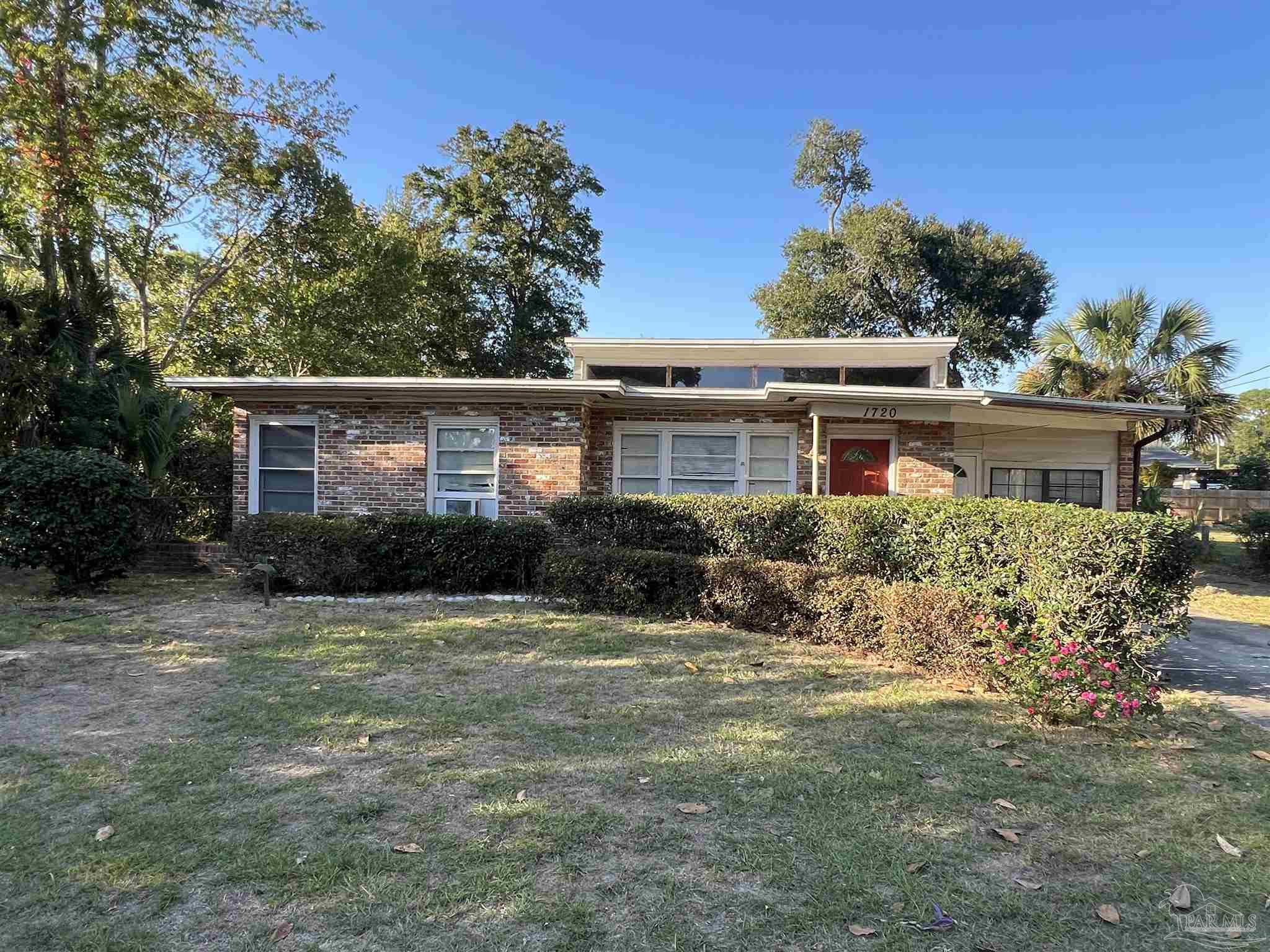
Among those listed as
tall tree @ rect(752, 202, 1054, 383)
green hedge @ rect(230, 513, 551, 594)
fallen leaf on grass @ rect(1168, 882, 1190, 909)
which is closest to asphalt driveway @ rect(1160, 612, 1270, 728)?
fallen leaf on grass @ rect(1168, 882, 1190, 909)

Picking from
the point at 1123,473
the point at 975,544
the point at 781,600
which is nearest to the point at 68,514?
the point at 781,600

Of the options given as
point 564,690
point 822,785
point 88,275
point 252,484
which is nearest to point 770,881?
point 822,785

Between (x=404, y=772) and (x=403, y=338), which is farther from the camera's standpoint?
(x=403, y=338)

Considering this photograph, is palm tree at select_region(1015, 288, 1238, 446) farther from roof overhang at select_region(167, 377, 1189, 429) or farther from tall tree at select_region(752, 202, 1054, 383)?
tall tree at select_region(752, 202, 1054, 383)

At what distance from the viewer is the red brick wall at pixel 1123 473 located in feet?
37.4

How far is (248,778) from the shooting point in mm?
3201

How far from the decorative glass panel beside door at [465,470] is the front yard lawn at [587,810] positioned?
494cm

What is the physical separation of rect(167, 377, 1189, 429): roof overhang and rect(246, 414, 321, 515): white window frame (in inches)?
12.4

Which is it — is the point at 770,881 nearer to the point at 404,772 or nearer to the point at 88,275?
the point at 404,772

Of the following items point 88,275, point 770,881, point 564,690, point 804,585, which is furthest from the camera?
point 88,275

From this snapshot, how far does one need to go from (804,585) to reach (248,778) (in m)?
4.65

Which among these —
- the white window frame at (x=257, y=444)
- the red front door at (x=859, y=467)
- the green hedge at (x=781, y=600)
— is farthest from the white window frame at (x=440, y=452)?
the red front door at (x=859, y=467)

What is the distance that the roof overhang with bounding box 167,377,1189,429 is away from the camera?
9180 millimetres

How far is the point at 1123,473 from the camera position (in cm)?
1143
